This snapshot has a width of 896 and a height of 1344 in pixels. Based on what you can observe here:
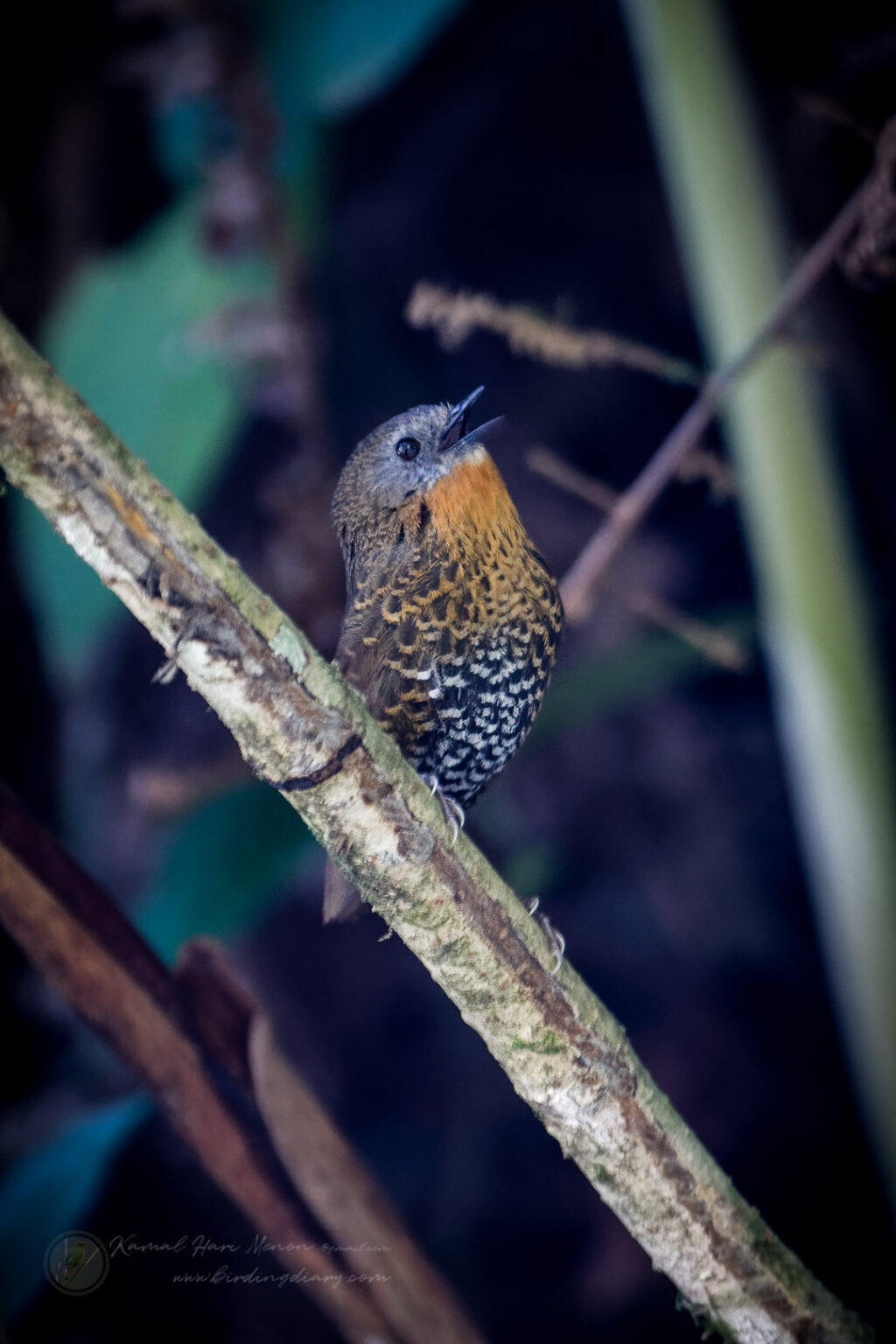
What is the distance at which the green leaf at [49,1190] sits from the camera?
4.30 feet

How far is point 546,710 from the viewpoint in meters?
1.50

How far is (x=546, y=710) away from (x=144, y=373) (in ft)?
2.67

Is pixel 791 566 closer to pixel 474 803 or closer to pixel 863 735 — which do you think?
pixel 863 735

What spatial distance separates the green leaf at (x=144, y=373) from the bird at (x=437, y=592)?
17.0 inches

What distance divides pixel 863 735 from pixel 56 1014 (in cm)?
130

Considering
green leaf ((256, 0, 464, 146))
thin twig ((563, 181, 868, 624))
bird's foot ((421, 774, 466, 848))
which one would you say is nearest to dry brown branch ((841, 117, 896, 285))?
thin twig ((563, 181, 868, 624))

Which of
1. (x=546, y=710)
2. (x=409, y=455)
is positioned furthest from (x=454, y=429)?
(x=546, y=710)

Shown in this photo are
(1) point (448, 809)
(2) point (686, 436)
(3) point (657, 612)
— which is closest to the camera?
(1) point (448, 809)

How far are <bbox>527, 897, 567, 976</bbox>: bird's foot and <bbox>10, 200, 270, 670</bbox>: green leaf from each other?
2.47 ft

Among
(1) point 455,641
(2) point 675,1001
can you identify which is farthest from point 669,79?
(2) point 675,1001

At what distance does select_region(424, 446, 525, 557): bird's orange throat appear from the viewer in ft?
3.65

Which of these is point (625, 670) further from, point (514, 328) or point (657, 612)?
point (514, 328)

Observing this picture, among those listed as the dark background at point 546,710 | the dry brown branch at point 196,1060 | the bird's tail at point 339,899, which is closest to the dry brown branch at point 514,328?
the dark background at point 546,710

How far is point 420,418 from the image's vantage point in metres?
1.12
